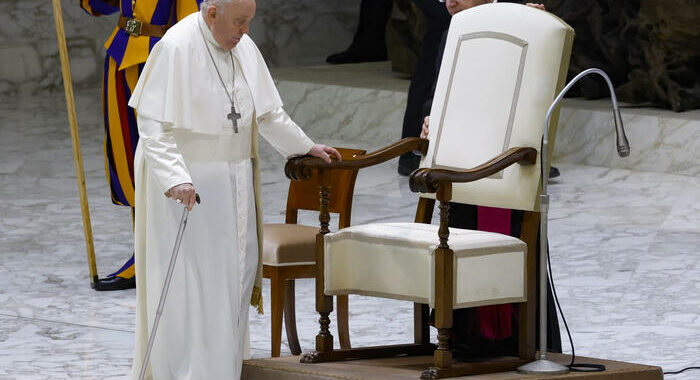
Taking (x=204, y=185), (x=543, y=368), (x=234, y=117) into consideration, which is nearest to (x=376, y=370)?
(x=543, y=368)

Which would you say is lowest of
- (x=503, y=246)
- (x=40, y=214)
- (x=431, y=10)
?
(x=40, y=214)

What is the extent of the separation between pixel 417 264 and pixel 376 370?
0.38 m

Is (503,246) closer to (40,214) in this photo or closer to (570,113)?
(40,214)

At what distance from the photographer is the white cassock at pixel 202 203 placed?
489 cm

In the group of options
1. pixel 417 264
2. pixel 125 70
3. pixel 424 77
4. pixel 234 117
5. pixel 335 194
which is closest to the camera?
pixel 417 264

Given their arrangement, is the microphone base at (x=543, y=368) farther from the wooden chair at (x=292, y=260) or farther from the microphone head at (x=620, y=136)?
the wooden chair at (x=292, y=260)

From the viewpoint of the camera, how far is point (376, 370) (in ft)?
15.8

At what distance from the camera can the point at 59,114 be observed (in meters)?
12.1

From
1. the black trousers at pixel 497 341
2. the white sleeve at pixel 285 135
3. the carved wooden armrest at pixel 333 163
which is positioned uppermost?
the white sleeve at pixel 285 135

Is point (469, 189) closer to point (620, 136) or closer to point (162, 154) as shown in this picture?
point (620, 136)

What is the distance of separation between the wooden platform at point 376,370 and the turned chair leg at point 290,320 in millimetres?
642

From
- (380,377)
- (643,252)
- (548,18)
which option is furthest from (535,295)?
(643,252)

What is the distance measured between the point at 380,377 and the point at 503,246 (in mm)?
564

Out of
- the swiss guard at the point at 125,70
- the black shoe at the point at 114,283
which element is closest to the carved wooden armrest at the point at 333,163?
the swiss guard at the point at 125,70
